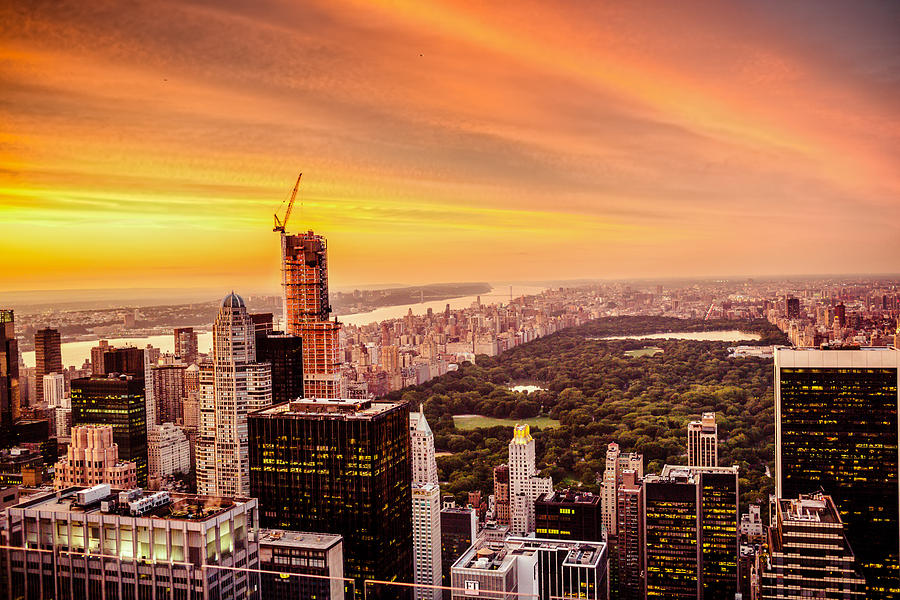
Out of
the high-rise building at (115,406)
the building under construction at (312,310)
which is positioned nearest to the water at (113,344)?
the high-rise building at (115,406)

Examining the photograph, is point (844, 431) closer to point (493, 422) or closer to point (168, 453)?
point (493, 422)

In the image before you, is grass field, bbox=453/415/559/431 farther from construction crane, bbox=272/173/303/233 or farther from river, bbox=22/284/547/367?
construction crane, bbox=272/173/303/233

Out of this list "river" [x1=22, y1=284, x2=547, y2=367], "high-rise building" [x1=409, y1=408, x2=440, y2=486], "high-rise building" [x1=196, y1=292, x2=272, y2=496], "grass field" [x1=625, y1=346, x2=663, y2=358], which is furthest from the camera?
"grass field" [x1=625, y1=346, x2=663, y2=358]

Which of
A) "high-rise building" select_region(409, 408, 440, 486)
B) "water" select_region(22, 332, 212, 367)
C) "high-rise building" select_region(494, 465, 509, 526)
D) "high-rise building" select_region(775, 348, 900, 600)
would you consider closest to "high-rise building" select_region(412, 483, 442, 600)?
"high-rise building" select_region(409, 408, 440, 486)

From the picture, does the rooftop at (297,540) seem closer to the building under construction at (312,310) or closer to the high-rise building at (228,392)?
the high-rise building at (228,392)

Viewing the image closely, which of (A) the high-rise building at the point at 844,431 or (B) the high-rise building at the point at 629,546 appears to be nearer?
(A) the high-rise building at the point at 844,431
